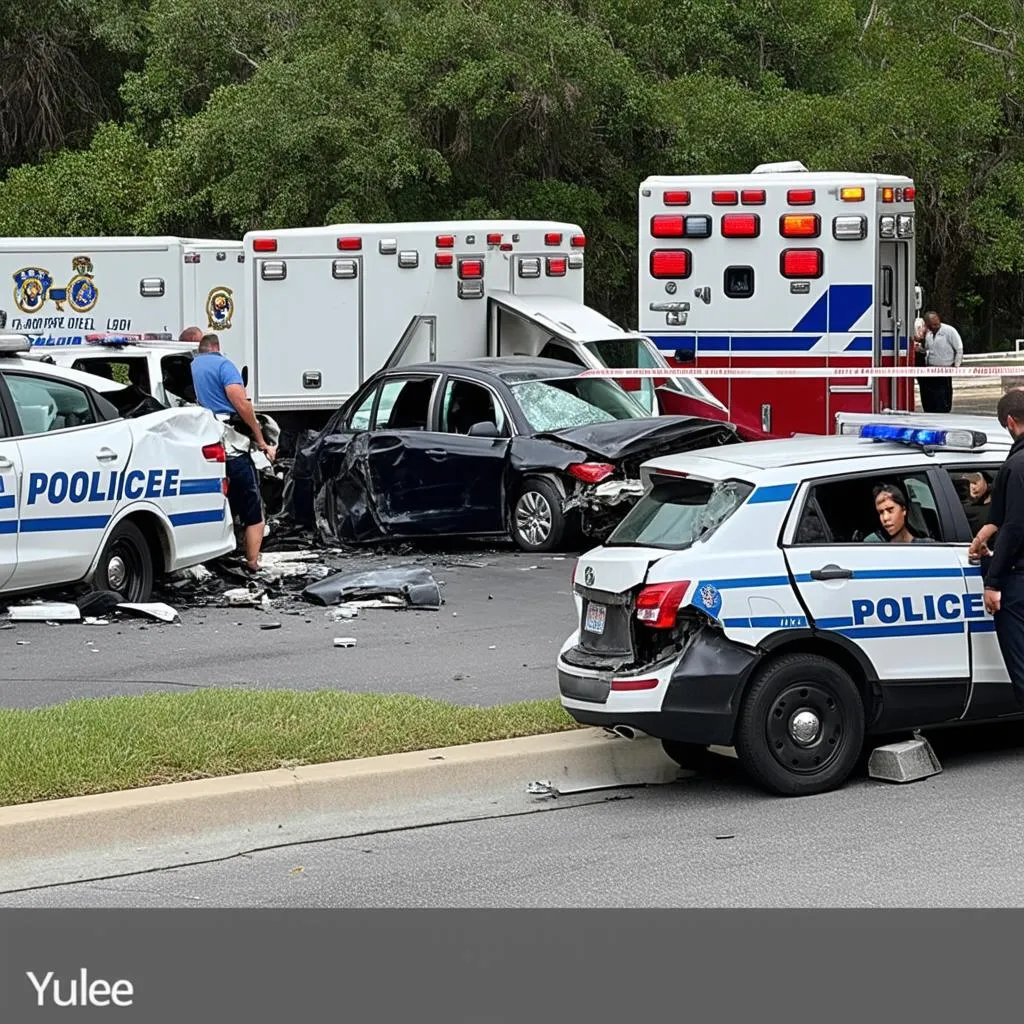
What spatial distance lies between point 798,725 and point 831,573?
65cm

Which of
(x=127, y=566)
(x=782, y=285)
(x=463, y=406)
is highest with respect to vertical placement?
(x=782, y=285)

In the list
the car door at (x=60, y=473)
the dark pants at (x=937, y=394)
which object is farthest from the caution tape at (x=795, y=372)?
the dark pants at (x=937, y=394)

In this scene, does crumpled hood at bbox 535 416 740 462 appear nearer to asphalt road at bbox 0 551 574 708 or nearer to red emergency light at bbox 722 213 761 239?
asphalt road at bbox 0 551 574 708

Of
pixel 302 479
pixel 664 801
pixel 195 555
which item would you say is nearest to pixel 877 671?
pixel 664 801

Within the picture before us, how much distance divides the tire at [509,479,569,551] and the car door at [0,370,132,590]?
3746 millimetres

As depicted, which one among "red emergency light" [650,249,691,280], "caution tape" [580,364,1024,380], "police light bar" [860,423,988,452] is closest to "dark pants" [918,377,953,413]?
"caution tape" [580,364,1024,380]

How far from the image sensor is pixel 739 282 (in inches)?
736

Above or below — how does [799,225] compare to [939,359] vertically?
above

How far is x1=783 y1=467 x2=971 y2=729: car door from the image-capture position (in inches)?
314

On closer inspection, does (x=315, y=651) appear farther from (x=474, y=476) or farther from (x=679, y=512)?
(x=474, y=476)

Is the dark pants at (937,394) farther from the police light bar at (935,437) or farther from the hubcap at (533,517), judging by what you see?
the police light bar at (935,437)

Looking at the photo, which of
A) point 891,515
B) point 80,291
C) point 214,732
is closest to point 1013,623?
point 891,515

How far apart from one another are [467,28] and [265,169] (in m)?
3.68

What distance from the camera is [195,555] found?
12992 millimetres
